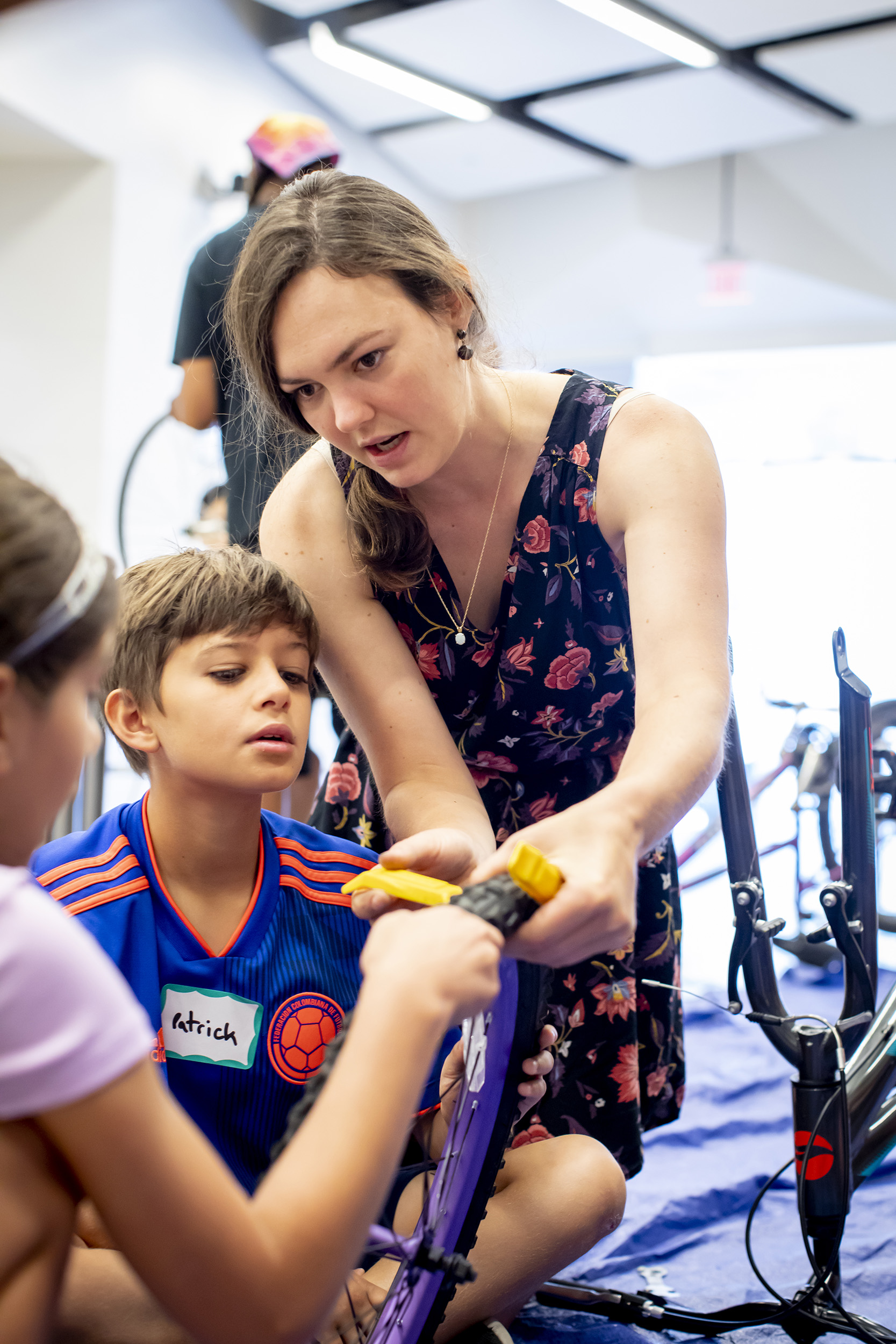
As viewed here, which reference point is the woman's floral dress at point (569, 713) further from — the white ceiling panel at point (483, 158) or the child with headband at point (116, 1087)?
the white ceiling panel at point (483, 158)

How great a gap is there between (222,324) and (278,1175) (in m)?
1.79

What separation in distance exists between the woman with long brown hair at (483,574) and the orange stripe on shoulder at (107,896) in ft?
0.82

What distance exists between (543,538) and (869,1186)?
120 centimetres

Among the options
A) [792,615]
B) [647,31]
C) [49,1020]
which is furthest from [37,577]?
[647,31]

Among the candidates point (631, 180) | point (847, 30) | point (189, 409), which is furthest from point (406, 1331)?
point (631, 180)

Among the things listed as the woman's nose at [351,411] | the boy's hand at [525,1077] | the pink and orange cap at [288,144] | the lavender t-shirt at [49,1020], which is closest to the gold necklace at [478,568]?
the woman's nose at [351,411]

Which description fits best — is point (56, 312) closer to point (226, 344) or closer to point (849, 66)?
point (226, 344)

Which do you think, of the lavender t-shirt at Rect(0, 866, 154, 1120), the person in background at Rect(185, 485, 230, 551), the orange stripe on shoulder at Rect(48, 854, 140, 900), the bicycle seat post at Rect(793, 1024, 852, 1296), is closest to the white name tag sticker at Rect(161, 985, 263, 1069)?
the orange stripe on shoulder at Rect(48, 854, 140, 900)

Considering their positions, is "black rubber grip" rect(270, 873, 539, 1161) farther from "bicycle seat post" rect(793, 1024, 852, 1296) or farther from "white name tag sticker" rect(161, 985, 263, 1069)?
"bicycle seat post" rect(793, 1024, 852, 1296)

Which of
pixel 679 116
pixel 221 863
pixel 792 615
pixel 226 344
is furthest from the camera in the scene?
pixel 679 116

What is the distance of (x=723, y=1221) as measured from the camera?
1679 millimetres

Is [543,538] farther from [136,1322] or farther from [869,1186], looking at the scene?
[869,1186]

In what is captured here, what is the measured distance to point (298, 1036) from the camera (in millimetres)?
1019

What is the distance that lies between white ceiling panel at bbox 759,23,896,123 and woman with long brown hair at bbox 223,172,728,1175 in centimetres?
363
